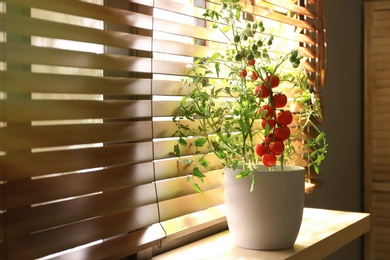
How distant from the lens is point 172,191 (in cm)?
Answer: 158

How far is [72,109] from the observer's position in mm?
1255

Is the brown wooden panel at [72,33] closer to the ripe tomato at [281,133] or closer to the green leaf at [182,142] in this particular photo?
the green leaf at [182,142]

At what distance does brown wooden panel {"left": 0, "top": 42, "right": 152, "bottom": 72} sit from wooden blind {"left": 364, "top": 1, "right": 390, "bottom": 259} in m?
1.94

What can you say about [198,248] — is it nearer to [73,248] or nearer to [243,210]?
[243,210]

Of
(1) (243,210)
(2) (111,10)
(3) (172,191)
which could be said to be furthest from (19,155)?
(1) (243,210)

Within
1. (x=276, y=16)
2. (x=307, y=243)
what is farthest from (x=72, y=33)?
(x=276, y=16)

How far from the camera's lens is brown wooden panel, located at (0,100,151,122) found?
113 cm

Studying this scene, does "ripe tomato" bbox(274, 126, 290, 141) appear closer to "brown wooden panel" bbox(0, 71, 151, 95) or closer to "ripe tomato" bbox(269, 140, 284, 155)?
"ripe tomato" bbox(269, 140, 284, 155)

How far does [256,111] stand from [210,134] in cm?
17

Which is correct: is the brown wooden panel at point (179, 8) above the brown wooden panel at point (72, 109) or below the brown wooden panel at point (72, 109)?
above

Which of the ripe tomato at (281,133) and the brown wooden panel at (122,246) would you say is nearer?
the brown wooden panel at (122,246)

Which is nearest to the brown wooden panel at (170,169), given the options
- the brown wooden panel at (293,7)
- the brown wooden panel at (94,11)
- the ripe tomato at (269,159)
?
the ripe tomato at (269,159)

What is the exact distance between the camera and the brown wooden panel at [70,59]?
1122mm

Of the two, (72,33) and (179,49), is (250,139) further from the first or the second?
(72,33)
